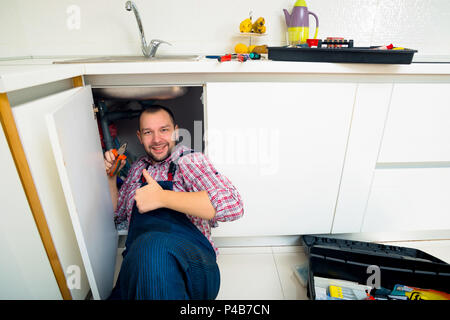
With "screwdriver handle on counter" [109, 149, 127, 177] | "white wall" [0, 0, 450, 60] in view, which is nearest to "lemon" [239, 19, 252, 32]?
"white wall" [0, 0, 450, 60]

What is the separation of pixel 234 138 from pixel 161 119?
0.31 m

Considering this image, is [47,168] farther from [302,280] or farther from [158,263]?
[302,280]

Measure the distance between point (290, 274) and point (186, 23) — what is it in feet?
4.55

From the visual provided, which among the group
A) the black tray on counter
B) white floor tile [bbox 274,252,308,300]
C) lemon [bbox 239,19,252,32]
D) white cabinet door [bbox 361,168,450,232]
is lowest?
white floor tile [bbox 274,252,308,300]

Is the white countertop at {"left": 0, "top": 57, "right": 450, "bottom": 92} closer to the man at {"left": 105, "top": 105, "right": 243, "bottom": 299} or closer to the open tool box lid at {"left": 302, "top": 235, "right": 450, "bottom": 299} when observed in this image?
the man at {"left": 105, "top": 105, "right": 243, "bottom": 299}

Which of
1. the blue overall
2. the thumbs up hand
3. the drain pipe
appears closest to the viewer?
the blue overall

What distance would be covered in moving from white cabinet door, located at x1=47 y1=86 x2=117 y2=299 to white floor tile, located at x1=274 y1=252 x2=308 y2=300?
72 cm

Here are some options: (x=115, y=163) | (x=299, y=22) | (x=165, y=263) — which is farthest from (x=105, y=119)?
(x=299, y=22)

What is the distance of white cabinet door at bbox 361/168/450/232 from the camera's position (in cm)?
121

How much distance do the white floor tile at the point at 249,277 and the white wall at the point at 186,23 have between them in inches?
44.7

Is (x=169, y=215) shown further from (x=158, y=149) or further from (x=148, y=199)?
(x=158, y=149)

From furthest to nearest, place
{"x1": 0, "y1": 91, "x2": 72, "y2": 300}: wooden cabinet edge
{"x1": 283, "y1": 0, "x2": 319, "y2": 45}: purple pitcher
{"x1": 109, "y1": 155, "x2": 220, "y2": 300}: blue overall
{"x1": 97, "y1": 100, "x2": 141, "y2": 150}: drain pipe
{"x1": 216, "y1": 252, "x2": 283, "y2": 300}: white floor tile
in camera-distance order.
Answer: {"x1": 283, "y1": 0, "x2": 319, "y2": 45}: purple pitcher < {"x1": 97, "y1": 100, "x2": 141, "y2": 150}: drain pipe < {"x1": 216, "y1": 252, "x2": 283, "y2": 300}: white floor tile < {"x1": 109, "y1": 155, "x2": 220, "y2": 300}: blue overall < {"x1": 0, "y1": 91, "x2": 72, "y2": 300}: wooden cabinet edge
